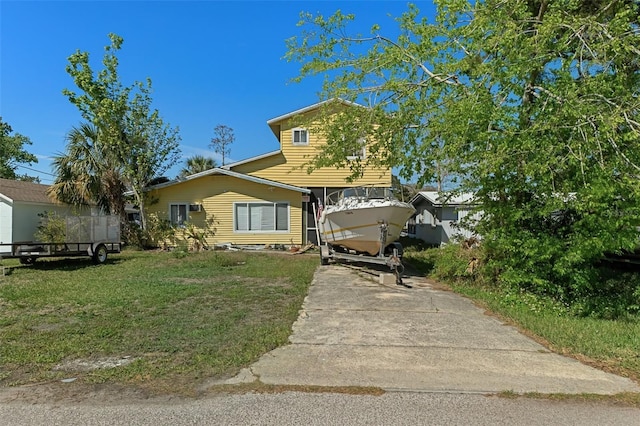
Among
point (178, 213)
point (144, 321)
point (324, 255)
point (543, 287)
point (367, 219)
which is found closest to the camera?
point (144, 321)

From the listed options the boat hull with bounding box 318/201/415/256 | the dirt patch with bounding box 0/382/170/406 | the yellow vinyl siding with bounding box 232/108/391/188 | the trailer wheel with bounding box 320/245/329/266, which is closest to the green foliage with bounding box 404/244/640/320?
the boat hull with bounding box 318/201/415/256

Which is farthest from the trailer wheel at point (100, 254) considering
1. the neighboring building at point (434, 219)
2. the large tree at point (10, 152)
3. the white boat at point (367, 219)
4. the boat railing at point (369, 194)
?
the large tree at point (10, 152)

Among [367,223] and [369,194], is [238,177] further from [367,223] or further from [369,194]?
[367,223]

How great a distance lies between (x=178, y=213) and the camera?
65.3ft

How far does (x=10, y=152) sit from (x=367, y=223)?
39675 mm

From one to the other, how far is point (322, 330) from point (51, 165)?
17.8 metres

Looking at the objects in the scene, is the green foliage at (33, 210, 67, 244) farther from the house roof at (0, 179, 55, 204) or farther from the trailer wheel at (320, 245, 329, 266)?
the trailer wheel at (320, 245, 329, 266)

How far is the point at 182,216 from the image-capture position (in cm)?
1991

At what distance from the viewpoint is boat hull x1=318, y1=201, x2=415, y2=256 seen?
12.0 metres

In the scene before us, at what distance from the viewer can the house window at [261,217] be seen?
1981 centimetres

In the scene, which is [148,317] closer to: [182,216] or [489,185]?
[489,185]

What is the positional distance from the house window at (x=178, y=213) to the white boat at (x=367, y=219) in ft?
28.4

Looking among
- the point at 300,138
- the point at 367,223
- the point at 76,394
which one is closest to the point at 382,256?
the point at 367,223

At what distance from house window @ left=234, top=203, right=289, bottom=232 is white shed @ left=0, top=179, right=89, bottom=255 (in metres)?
7.44
